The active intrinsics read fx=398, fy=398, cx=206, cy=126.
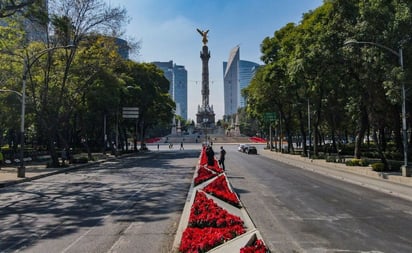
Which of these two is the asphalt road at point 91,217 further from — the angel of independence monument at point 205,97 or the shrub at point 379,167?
the angel of independence monument at point 205,97

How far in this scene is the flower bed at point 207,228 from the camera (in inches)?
264

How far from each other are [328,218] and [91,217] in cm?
703

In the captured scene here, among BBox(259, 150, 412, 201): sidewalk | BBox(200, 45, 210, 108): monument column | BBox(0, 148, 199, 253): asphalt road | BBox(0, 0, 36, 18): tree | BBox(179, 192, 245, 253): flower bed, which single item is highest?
BBox(200, 45, 210, 108): monument column

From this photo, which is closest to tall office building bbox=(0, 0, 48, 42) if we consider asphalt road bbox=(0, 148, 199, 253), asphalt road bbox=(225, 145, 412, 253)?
asphalt road bbox=(0, 148, 199, 253)

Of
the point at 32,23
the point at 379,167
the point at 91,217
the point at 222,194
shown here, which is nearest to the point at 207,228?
the point at 222,194

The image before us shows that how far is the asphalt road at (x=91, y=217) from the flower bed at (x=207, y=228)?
2.66 ft

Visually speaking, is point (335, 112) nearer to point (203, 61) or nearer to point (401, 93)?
point (401, 93)

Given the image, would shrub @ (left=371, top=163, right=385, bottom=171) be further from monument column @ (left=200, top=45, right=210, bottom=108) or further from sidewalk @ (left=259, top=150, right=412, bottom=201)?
monument column @ (left=200, top=45, right=210, bottom=108)

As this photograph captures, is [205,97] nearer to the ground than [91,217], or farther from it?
farther from it

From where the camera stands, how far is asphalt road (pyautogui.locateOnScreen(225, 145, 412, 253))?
28.2 feet

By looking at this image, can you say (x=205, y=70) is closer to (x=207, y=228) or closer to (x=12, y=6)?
(x=12, y=6)

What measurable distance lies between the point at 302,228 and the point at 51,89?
34130mm

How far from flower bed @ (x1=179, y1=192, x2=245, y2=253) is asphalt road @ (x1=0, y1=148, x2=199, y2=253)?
2.66 feet

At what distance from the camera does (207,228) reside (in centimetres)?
784
